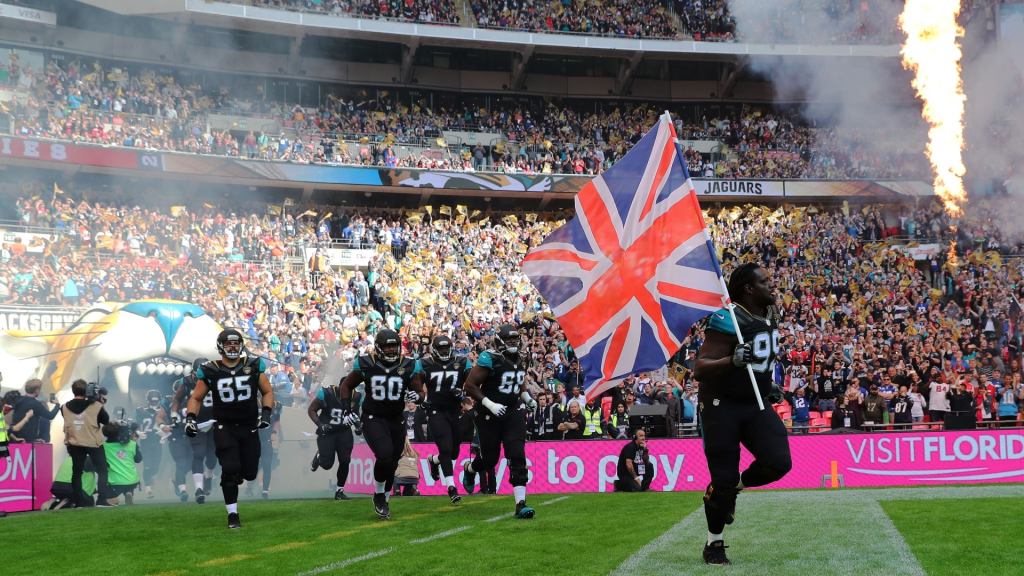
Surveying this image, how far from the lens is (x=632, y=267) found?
9500 millimetres

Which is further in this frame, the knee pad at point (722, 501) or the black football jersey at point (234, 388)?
the black football jersey at point (234, 388)

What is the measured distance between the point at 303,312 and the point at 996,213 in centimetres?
2240

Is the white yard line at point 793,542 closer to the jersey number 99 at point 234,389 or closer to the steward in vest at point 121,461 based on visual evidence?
the jersey number 99 at point 234,389

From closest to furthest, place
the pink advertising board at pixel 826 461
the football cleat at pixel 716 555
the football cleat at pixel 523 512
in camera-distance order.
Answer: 1. the football cleat at pixel 716 555
2. the football cleat at pixel 523 512
3. the pink advertising board at pixel 826 461

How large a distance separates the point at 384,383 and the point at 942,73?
88.9ft

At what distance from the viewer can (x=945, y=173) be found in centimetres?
3669

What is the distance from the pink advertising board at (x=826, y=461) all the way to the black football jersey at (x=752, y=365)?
9870mm

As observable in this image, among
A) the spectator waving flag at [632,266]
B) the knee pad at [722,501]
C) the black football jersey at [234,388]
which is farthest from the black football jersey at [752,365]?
the black football jersey at [234,388]

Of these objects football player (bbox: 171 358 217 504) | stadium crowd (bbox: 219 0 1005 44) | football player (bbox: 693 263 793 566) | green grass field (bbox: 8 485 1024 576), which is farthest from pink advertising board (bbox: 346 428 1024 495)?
stadium crowd (bbox: 219 0 1005 44)

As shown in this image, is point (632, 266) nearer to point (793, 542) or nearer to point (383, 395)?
point (793, 542)

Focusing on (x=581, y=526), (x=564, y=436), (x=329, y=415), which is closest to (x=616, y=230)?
(x=581, y=526)

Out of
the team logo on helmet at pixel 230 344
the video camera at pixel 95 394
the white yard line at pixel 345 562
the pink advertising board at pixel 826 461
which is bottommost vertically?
the pink advertising board at pixel 826 461

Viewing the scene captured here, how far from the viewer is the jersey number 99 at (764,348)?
21.1ft

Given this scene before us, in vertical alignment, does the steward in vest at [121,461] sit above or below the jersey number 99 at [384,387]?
below
